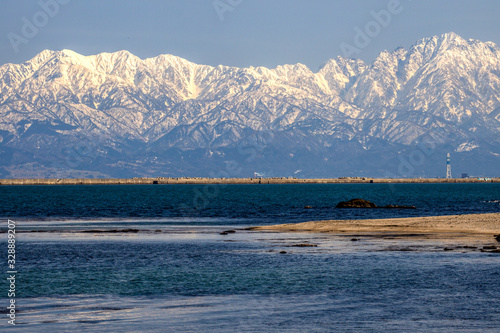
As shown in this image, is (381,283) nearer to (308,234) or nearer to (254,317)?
(254,317)

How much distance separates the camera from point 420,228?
70938 mm

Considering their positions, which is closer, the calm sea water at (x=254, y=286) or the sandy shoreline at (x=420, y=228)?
the calm sea water at (x=254, y=286)

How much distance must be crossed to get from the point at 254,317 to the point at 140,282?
440 inches

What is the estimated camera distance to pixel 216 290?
37.1m

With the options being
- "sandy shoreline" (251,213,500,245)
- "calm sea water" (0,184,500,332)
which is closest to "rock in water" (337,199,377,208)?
"sandy shoreline" (251,213,500,245)

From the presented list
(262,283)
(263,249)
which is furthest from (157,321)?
(263,249)

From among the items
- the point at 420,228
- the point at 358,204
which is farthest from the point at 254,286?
the point at 358,204

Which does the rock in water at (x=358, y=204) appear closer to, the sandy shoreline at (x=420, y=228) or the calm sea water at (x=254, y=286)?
the sandy shoreline at (x=420, y=228)

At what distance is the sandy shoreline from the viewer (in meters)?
64.8

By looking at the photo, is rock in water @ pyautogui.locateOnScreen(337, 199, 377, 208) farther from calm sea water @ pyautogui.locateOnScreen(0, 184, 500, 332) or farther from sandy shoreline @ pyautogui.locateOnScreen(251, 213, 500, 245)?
calm sea water @ pyautogui.locateOnScreen(0, 184, 500, 332)

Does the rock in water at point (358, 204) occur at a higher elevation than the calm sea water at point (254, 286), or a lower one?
higher

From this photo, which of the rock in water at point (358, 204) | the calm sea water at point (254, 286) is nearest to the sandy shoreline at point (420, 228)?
the calm sea water at point (254, 286)

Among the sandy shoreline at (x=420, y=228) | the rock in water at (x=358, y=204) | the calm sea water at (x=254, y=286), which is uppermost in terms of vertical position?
the rock in water at (x=358, y=204)

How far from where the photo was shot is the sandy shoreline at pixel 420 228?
6475 centimetres
